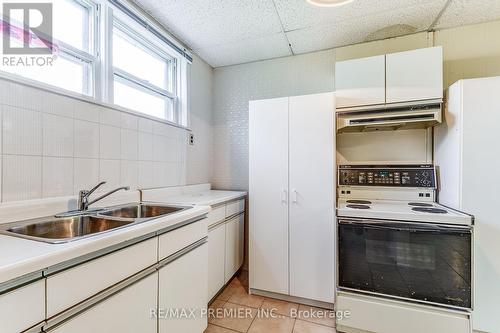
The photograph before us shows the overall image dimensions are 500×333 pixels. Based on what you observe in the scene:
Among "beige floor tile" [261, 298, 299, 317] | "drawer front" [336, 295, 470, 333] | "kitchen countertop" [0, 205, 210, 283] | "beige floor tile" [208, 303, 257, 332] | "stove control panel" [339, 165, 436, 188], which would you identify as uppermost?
"stove control panel" [339, 165, 436, 188]

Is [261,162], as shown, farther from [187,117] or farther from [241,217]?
[187,117]

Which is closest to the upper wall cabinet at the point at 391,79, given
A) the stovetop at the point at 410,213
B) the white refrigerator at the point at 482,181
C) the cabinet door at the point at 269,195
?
the white refrigerator at the point at 482,181

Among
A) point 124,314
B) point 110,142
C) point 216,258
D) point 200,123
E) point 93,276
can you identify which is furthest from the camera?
point 200,123

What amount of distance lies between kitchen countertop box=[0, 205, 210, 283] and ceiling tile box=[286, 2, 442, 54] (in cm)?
223

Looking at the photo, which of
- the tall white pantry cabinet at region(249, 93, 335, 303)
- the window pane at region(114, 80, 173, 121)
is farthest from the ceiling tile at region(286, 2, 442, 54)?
the window pane at region(114, 80, 173, 121)

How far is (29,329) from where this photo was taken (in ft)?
2.29

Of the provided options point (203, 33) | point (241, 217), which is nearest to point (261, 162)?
point (241, 217)

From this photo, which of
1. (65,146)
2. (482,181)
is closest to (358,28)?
(482,181)

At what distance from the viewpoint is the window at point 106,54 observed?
4.68 ft

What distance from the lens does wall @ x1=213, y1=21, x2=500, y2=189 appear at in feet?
6.93

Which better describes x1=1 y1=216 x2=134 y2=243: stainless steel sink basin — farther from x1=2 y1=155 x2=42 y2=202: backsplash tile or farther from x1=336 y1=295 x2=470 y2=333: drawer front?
x1=336 y1=295 x2=470 y2=333: drawer front

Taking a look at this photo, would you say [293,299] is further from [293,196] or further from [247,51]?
[247,51]

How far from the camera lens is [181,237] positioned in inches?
55.2

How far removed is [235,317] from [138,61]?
2344 mm
